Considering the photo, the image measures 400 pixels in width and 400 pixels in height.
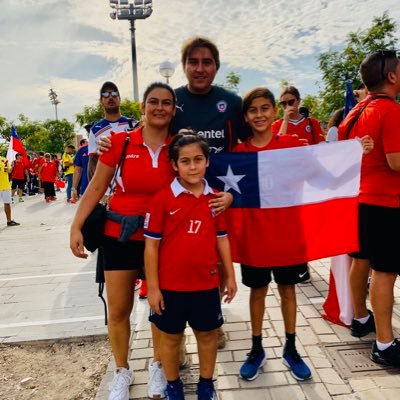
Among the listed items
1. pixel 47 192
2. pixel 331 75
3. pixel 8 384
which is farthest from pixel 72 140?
pixel 8 384

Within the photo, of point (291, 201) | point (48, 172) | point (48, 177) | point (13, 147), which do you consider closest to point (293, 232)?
point (291, 201)

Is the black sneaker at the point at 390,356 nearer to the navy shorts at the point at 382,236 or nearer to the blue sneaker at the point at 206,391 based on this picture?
the navy shorts at the point at 382,236

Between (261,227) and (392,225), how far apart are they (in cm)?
99

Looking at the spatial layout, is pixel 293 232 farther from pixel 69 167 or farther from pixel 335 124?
pixel 69 167

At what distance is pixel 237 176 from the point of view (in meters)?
2.81

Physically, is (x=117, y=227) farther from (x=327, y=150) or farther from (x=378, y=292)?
(x=378, y=292)

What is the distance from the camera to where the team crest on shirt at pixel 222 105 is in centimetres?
282

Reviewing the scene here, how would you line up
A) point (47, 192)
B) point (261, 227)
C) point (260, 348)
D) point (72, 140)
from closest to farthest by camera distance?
point (261, 227) → point (260, 348) → point (47, 192) → point (72, 140)

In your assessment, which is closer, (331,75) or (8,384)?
(8,384)

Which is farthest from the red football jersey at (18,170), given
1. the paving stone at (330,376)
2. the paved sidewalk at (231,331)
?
the paving stone at (330,376)

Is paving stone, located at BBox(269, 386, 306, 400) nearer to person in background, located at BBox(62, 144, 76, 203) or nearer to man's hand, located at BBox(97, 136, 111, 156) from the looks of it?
man's hand, located at BBox(97, 136, 111, 156)

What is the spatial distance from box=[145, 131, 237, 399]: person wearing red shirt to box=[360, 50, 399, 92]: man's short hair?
1478mm

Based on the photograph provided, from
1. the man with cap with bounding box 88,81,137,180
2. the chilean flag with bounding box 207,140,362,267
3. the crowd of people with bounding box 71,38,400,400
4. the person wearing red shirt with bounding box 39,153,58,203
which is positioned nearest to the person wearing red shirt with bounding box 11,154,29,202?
the person wearing red shirt with bounding box 39,153,58,203

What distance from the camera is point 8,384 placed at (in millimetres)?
3072
